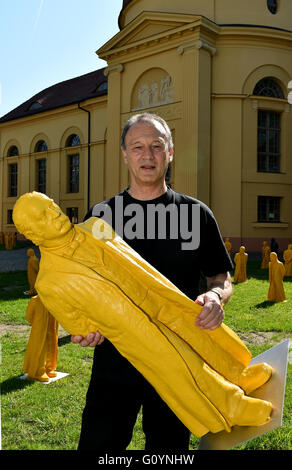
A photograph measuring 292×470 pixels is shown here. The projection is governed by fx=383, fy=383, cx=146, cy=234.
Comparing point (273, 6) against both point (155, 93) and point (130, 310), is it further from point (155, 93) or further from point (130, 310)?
point (130, 310)

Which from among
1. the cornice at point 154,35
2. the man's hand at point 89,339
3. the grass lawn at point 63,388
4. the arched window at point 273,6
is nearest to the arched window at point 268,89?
the cornice at point 154,35

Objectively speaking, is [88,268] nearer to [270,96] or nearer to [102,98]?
[270,96]

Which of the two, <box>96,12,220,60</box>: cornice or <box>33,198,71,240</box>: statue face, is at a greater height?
<box>96,12,220,60</box>: cornice

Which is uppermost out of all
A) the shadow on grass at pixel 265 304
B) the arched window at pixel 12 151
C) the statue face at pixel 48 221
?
the arched window at pixel 12 151

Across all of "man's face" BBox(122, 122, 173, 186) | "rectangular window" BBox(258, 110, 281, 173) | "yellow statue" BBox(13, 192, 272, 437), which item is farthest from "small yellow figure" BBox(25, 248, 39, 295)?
"rectangular window" BBox(258, 110, 281, 173)

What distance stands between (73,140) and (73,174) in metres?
2.69

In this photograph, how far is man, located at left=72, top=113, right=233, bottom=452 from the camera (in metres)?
1.87

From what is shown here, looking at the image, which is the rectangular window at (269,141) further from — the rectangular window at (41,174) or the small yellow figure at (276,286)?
the rectangular window at (41,174)

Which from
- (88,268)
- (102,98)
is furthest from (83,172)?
(88,268)

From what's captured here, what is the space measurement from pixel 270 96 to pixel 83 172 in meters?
14.1

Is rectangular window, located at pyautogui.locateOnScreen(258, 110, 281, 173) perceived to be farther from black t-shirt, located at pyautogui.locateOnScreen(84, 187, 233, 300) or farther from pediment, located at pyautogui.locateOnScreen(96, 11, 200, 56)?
black t-shirt, located at pyautogui.locateOnScreen(84, 187, 233, 300)

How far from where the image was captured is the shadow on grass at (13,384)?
15.9 ft

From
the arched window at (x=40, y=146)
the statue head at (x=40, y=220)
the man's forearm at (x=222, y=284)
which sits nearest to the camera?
the statue head at (x=40, y=220)

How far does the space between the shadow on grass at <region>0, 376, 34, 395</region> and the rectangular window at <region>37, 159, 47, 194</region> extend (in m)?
28.0
